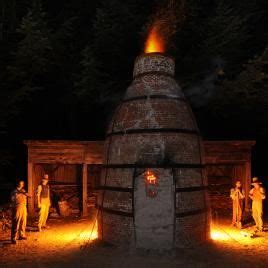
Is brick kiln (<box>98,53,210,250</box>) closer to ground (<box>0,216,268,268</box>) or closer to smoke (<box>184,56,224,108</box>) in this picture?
ground (<box>0,216,268,268</box>)

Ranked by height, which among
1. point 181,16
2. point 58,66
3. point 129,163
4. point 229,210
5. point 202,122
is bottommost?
point 229,210

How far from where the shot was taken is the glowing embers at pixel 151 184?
9.39m

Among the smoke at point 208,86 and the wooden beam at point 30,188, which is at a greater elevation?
the smoke at point 208,86

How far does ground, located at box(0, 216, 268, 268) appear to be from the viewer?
8.70 meters

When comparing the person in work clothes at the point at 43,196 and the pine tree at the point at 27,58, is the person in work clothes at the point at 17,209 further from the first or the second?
the pine tree at the point at 27,58

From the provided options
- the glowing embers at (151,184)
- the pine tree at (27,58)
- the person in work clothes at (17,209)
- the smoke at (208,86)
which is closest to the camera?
the glowing embers at (151,184)

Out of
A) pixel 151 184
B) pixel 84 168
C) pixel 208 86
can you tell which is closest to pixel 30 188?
pixel 84 168

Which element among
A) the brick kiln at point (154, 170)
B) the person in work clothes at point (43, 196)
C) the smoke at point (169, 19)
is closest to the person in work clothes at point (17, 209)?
the person in work clothes at point (43, 196)

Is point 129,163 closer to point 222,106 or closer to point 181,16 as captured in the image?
point 222,106

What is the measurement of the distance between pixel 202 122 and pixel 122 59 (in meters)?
5.70

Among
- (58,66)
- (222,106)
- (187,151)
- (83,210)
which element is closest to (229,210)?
(222,106)

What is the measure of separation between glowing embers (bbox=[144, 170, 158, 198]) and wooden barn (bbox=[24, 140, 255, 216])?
5951 mm

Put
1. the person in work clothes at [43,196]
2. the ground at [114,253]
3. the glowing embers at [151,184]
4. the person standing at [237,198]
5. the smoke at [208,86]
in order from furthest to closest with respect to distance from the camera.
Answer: the smoke at [208,86] → the person standing at [237,198] → the person in work clothes at [43,196] → the glowing embers at [151,184] → the ground at [114,253]

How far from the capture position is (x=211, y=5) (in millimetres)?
20766
